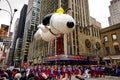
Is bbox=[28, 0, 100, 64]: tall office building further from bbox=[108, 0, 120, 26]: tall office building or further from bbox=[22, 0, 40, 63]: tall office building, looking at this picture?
bbox=[108, 0, 120, 26]: tall office building

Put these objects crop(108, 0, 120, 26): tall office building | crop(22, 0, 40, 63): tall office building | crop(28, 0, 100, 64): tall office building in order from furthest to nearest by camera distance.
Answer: crop(108, 0, 120, 26): tall office building, crop(22, 0, 40, 63): tall office building, crop(28, 0, 100, 64): tall office building

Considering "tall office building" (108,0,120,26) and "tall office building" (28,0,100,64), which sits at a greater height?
"tall office building" (108,0,120,26)

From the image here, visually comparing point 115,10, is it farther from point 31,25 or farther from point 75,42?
point 75,42

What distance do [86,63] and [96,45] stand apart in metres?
15.4

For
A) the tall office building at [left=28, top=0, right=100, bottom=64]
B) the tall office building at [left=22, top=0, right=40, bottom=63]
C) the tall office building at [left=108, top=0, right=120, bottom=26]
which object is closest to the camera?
the tall office building at [left=28, top=0, right=100, bottom=64]

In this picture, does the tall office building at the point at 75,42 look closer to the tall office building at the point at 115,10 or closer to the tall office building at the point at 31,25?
the tall office building at the point at 31,25

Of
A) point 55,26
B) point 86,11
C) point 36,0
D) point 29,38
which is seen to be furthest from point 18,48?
point 55,26

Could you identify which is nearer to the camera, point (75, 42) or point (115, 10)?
point (75, 42)

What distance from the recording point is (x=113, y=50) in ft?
88.1

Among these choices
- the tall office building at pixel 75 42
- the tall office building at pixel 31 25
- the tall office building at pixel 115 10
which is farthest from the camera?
the tall office building at pixel 115 10

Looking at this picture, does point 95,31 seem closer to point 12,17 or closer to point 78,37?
point 78,37

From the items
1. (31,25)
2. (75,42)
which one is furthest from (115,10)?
(75,42)

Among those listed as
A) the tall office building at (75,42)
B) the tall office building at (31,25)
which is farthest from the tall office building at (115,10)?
the tall office building at (31,25)

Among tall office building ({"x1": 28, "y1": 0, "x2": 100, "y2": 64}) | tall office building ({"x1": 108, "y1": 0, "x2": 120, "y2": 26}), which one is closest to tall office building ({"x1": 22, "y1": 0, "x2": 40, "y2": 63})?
tall office building ({"x1": 28, "y1": 0, "x2": 100, "y2": 64})
